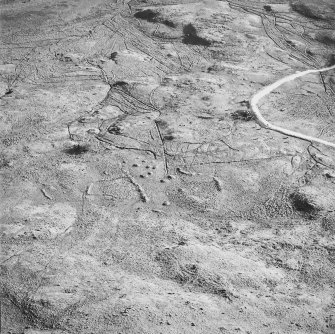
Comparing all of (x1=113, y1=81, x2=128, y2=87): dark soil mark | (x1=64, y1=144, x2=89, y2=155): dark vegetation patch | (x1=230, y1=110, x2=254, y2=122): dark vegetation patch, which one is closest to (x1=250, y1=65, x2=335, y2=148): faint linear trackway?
(x1=230, y1=110, x2=254, y2=122): dark vegetation patch

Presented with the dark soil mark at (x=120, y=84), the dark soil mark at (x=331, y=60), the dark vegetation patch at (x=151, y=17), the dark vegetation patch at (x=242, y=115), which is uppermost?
the dark vegetation patch at (x=151, y=17)

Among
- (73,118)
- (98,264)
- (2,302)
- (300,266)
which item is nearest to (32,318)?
(2,302)

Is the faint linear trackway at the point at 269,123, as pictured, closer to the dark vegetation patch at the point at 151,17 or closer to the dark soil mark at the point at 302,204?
the dark soil mark at the point at 302,204

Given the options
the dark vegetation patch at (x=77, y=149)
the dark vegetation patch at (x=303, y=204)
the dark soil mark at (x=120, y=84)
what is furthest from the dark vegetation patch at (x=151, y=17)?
the dark vegetation patch at (x=303, y=204)

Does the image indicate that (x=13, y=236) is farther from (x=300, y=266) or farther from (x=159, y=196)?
(x=300, y=266)

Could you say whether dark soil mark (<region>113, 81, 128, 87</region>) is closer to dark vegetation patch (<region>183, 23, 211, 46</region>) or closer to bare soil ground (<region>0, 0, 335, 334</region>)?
bare soil ground (<region>0, 0, 335, 334</region>)

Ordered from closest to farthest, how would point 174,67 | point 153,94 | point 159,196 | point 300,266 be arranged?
point 300,266
point 159,196
point 153,94
point 174,67
